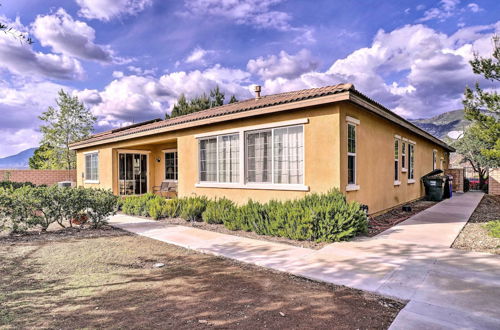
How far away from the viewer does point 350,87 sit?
21.9 feet

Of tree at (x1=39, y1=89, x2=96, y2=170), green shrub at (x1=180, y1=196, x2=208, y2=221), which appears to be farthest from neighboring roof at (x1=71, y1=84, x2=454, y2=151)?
tree at (x1=39, y1=89, x2=96, y2=170)

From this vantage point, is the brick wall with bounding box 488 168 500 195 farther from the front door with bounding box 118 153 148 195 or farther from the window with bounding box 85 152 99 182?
the window with bounding box 85 152 99 182

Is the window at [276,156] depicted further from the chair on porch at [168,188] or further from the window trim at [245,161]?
the chair on porch at [168,188]

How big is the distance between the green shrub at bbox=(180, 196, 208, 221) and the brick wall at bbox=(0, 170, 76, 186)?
16555 millimetres

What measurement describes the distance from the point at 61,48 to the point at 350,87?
10.8m

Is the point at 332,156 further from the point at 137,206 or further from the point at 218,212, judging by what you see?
the point at 137,206

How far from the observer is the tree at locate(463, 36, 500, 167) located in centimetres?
704

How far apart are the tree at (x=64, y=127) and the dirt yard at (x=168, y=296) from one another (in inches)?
997

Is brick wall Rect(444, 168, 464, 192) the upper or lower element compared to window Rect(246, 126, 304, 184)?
lower

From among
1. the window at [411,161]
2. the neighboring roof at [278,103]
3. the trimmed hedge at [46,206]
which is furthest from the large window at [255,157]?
the window at [411,161]

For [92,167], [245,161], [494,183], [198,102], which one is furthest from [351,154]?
[198,102]

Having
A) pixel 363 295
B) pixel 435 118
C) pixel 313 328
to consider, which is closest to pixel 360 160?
pixel 363 295

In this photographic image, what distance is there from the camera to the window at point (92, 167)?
642 inches

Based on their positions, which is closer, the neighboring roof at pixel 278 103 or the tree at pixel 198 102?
the neighboring roof at pixel 278 103
